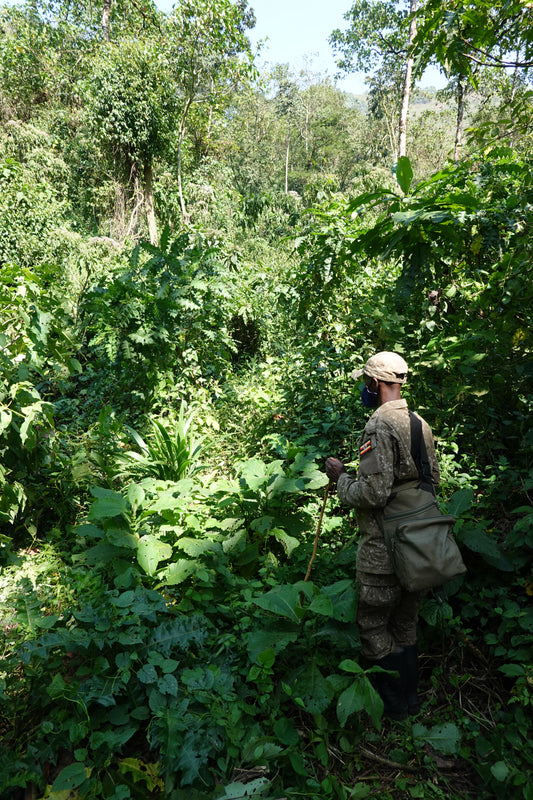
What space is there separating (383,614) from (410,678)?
1.31ft

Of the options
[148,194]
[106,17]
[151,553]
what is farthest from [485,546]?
[106,17]

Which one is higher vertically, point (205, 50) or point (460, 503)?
point (205, 50)

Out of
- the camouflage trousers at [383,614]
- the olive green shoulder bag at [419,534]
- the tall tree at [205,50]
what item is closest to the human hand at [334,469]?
the olive green shoulder bag at [419,534]

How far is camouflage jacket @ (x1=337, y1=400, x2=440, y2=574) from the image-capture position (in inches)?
89.2

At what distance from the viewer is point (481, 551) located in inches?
100

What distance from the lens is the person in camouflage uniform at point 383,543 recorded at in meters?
2.28

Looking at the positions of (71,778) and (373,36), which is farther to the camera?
(373,36)

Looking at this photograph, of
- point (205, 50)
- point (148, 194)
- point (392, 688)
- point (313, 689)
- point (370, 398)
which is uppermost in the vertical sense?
point (205, 50)

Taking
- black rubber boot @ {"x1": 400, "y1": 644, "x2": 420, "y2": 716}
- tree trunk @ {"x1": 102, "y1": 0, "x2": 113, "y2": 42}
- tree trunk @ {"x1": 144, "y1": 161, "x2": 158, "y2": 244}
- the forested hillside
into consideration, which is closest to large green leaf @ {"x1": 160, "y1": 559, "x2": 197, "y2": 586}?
the forested hillside

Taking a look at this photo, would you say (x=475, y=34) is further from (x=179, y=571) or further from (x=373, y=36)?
(x=373, y=36)

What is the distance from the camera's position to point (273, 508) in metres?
3.37

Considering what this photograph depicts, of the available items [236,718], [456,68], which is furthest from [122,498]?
[456,68]

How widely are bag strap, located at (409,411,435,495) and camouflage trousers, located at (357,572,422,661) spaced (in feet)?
1.70

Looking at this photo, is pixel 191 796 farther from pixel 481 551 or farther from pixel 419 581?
pixel 481 551
